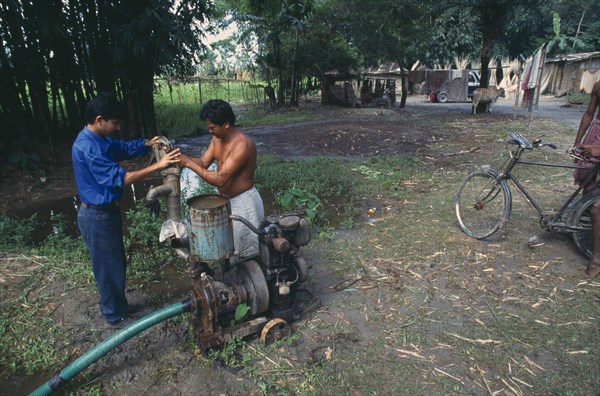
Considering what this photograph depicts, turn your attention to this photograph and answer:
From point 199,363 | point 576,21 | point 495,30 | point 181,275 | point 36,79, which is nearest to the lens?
point 199,363

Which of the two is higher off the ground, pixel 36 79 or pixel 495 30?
pixel 495 30

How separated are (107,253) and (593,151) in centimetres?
472

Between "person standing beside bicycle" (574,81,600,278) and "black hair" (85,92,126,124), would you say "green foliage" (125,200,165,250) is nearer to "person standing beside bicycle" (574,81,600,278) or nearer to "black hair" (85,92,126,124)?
"black hair" (85,92,126,124)

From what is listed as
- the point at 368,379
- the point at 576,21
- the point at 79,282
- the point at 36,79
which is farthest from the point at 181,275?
the point at 576,21

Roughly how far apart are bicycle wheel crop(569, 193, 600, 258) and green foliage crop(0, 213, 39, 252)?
6406mm

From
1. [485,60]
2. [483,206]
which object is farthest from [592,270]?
[485,60]

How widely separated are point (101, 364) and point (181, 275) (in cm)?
138

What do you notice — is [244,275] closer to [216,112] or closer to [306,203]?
[216,112]

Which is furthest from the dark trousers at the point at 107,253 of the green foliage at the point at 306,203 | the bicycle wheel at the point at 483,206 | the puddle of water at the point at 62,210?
the bicycle wheel at the point at 483,206

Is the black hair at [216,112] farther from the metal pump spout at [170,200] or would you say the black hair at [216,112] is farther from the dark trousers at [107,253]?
the dark trousers at [107,253]

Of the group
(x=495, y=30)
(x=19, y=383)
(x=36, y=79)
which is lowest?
(x=19, y=383)

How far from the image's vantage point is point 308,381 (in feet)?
8.68

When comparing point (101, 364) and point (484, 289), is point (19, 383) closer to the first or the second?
point (101, 364)

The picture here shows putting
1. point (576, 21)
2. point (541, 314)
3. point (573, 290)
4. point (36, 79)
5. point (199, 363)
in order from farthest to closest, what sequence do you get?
point (576, 21) → point (36, 79) → point (573, 290) → point (541, 314) → point (199, 363)
